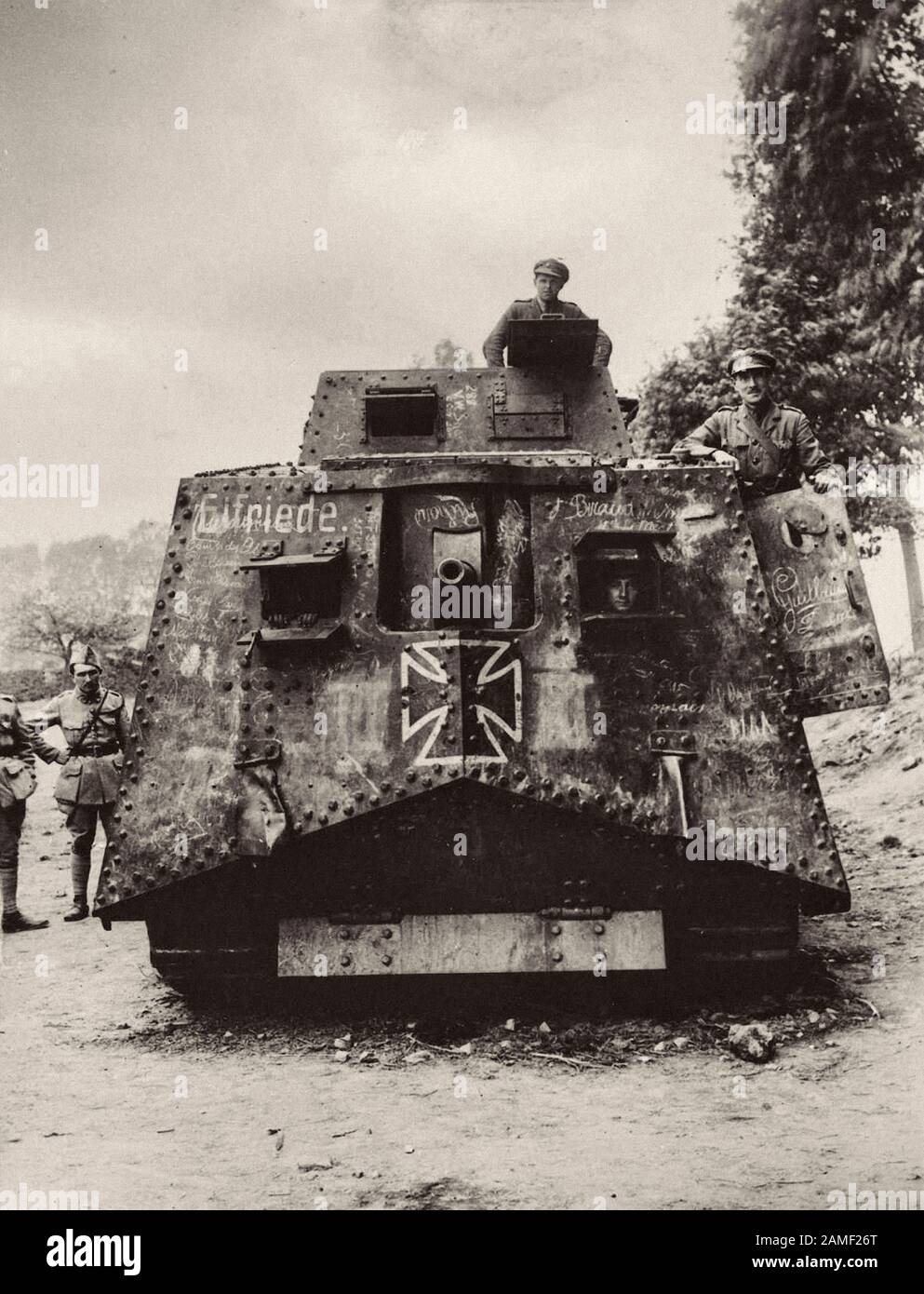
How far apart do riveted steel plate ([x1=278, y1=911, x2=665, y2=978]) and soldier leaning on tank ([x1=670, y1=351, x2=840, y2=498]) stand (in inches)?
81.5

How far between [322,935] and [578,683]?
1372mm

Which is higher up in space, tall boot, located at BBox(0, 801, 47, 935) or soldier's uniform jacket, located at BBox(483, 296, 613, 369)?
soldier's uniform jacket, located at BBox(483, 296, 613, 369)

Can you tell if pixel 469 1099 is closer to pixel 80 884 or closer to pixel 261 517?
pixel 261 517

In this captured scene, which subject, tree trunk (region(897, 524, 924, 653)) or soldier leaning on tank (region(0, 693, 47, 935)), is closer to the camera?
soldier leaning on tank (region(0, 693, 47, 935))

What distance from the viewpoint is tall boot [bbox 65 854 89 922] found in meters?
7.89

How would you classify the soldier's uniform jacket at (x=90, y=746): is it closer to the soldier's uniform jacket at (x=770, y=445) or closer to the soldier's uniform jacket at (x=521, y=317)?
the soldier's uniform jacket at (x=521, y=317)

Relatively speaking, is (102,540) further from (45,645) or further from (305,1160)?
(305,1160)

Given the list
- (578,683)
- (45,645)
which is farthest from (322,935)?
(45,645)

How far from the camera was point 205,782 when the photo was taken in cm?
459
